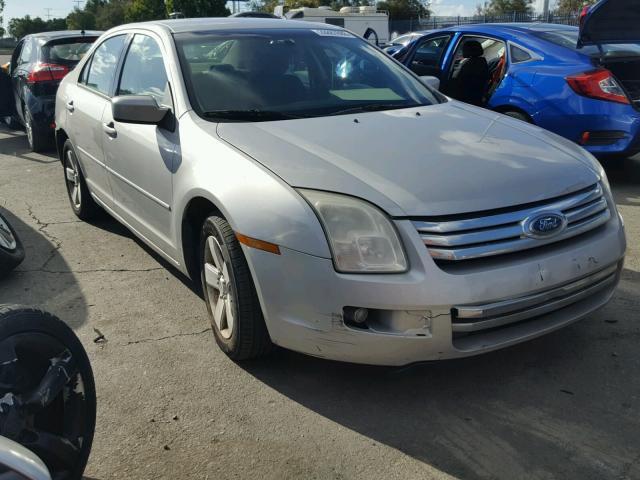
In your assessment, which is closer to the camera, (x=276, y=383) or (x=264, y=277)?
(x=264, y=277)

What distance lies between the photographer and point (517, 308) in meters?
2.75

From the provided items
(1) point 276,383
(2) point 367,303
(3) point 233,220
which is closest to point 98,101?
(3) point 233,220

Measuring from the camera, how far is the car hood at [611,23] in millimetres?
5566

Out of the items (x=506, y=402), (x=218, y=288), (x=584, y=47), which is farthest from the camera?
(x=584, y=47)

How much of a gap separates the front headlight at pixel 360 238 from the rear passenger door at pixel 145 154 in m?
1.20

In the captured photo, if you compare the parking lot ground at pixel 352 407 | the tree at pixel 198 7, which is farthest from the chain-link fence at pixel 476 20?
the parking lot ground at pixel 352 407

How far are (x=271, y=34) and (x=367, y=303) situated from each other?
2.27 meters

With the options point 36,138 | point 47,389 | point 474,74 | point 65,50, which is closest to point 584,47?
point 474,74

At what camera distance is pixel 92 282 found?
14.5 feet

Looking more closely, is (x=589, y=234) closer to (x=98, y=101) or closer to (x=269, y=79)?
(x=269, y=79)

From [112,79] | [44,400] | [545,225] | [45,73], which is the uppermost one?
[112,79]

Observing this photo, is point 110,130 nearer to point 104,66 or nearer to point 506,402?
point 104,66

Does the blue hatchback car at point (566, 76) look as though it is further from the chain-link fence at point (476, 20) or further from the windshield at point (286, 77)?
the chain-link fence at point (476, 20)

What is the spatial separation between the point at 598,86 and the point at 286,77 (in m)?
3.27
